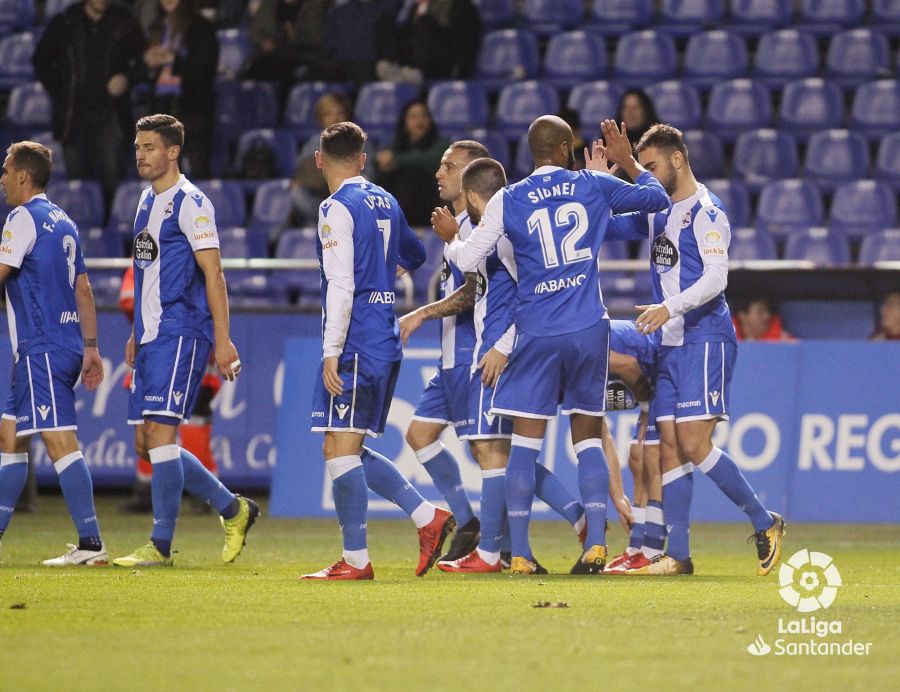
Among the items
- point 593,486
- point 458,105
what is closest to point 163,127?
point 593,486

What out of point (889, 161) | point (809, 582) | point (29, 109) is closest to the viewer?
point (809, 582)

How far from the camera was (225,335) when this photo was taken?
26.0 ft

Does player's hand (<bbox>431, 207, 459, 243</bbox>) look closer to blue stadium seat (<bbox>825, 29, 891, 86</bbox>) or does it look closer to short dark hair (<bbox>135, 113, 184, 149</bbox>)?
short dark hair (<bbox>135, 113, 184, 149</bbox>)

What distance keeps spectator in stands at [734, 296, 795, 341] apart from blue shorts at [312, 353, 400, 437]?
5.40 metres

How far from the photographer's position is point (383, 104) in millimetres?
15711

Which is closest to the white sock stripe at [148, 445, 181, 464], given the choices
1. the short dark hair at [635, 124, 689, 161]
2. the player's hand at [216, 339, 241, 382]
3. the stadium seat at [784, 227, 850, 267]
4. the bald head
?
the player's hand at [216, 339, 241, 382]

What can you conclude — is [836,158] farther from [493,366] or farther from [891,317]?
[493,366]

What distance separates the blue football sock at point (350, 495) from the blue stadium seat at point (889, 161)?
8.67 meters

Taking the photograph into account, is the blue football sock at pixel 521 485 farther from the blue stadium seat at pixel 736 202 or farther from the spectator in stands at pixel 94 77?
the spectator in stands at pixel 94 77

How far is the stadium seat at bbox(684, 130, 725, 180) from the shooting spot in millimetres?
14391

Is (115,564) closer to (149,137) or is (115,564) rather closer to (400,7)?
(149,137)

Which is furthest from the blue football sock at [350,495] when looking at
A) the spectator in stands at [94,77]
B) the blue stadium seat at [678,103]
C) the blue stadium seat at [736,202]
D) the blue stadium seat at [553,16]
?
the blue stadium seat at [553,16]

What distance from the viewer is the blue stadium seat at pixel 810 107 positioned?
14961 millimetres

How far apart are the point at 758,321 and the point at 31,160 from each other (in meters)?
6.05
